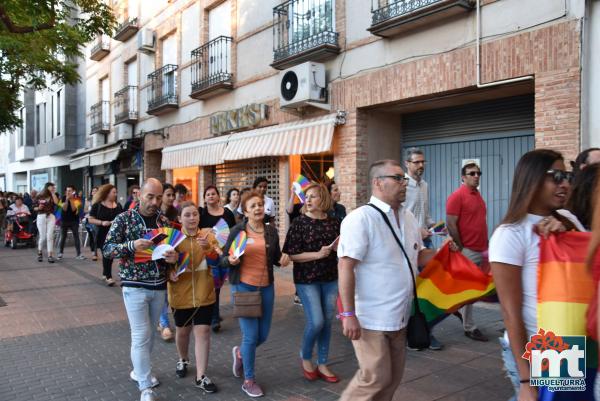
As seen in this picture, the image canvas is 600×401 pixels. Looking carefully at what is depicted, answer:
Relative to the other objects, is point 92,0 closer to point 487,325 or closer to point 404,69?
point 404,69

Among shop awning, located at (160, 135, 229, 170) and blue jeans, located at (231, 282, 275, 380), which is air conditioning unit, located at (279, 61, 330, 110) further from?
blue jeans, located at (231, 282, 275, 380)

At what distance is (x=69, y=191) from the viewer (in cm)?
1258

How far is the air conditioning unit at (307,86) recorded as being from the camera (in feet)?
32.2

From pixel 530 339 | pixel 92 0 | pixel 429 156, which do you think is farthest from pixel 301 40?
pixel 530 339

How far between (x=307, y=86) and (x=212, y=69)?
16.4 feet

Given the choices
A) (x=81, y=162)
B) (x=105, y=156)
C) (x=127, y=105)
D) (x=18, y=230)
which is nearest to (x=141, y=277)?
(x=18, y=230)

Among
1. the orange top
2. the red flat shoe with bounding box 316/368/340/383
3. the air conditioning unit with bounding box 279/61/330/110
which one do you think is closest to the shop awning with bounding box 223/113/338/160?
the air conditioning unit with bounding box 279/61/330/110

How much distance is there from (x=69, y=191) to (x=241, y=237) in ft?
32.2

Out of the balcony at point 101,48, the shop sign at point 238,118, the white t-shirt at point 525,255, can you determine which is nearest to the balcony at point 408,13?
the shop sign at point 238,118

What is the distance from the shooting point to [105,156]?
781 inches

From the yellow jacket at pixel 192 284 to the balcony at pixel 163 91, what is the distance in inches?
467

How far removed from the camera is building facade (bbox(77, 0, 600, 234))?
6520 millimetres

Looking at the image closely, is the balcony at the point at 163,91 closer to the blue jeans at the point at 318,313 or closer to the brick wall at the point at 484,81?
the brick wall at the point at 484,81

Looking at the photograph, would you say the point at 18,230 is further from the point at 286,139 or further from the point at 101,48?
the point at 286,139
